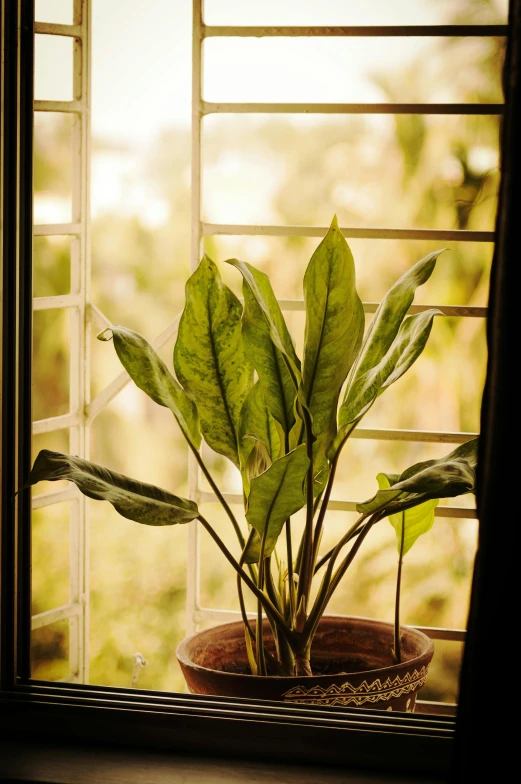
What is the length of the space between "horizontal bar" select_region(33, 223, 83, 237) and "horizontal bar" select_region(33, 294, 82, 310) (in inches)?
5.8

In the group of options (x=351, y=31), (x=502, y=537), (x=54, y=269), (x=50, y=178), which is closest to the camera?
(x=502, y=537)

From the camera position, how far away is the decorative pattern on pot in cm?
109

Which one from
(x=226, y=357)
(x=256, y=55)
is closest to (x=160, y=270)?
(x=256, y=55)

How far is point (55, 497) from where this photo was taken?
79.2 inches

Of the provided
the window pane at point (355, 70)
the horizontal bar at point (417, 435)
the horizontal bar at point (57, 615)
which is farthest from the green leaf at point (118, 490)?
the window pane at point (355, 70)

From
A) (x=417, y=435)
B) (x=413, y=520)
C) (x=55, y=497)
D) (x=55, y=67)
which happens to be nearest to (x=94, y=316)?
(x=55, y=497)

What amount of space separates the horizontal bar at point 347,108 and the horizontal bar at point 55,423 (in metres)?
0.81

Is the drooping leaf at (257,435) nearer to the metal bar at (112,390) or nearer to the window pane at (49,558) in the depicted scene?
the metal bar at (112,390)

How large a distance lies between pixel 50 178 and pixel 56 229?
513 millimetres

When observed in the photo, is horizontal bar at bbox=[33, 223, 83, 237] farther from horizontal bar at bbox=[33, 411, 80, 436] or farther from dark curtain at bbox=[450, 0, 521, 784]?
dark curtain at bbox=[450, 0, 521, 784]

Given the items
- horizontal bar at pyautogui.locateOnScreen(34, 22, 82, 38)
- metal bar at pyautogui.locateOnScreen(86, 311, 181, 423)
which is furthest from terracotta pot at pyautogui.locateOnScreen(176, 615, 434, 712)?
horizontal bar at pyautogui.locateOnScreen(34, 22, 82, 38)

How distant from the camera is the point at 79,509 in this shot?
210 centimetres

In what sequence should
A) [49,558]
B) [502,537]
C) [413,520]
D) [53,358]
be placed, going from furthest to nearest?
[53,358] → [49,558] → [413,520] → [502,537]

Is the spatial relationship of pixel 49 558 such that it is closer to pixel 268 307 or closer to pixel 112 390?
pixel 112 390
